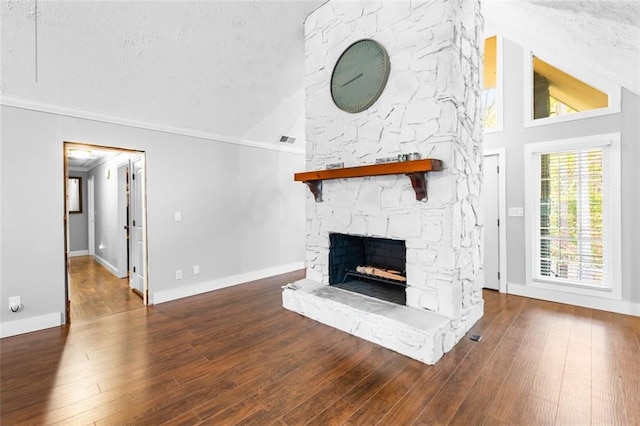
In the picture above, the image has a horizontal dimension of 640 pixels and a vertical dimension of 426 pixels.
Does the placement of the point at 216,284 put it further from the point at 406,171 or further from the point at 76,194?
the point at 76,194

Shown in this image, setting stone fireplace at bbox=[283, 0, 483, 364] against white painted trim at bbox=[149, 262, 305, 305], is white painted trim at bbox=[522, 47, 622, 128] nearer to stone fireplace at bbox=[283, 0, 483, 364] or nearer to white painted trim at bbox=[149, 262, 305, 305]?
stone fireplace at bbox=[283, 0, 483, 364]

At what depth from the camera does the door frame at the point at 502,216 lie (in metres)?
4.06

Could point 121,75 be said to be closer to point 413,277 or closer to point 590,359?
point 413,277

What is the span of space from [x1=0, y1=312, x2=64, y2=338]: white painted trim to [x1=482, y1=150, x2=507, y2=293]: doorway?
520 cm

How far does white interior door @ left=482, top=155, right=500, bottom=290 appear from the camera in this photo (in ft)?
13.6

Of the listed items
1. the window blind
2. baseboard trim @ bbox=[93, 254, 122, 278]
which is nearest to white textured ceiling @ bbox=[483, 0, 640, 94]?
the window blind

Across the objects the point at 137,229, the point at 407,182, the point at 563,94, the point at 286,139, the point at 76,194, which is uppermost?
the point at 563,94

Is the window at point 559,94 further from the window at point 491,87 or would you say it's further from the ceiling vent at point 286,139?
the ceiling vent at point 286,139

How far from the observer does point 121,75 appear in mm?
3141

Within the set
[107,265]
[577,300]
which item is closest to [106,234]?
[107,265]

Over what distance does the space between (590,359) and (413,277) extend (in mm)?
1431

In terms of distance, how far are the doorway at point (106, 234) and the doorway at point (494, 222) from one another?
4.57 m

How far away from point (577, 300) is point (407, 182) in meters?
2.69

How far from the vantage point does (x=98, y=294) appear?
4.34 metres
